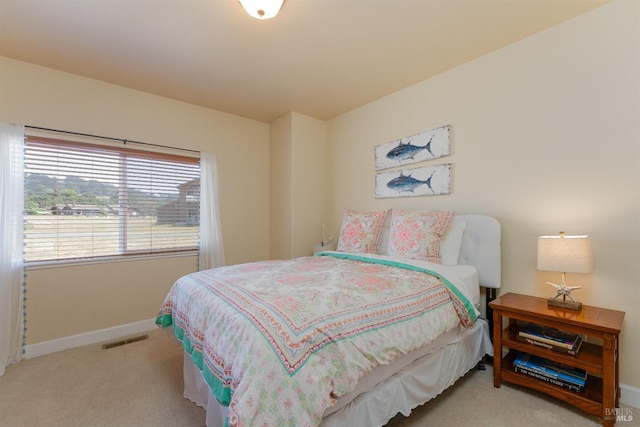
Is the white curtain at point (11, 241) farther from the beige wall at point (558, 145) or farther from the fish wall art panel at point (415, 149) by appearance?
the beige wall at point (558, 145)

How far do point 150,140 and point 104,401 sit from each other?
2393 mm

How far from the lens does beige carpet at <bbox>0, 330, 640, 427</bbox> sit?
1609 millimetres

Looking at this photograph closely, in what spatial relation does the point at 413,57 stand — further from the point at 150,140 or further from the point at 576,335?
the point at 150,140

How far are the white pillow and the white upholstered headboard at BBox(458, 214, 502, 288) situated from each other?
0.24 ft

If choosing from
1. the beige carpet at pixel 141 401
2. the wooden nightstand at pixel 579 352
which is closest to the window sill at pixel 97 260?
the beige carpet at pixel 141 401

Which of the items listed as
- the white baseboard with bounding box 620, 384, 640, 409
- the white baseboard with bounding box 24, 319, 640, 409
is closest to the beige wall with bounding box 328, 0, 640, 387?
the white baseboard with bounding box 620, 384, 640, 409

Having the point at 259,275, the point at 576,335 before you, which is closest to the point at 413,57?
the point at 259,275

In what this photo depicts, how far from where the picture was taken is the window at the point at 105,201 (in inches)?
98.9

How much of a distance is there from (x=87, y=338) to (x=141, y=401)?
1.37m

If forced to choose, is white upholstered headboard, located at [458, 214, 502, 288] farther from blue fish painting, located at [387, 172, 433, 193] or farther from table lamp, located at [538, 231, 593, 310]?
blue fish painting, located at [387, 172, 433, 193]

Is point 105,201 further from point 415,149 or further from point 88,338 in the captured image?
point 415,149

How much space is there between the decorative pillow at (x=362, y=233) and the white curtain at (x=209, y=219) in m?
1.52

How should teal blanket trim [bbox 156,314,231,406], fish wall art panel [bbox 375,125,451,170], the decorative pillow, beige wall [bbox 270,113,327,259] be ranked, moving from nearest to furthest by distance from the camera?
teal blanket trim [bbox 156,314,231,406]
fish wall art panel [bbox 375,125,451,170]
the decorative pillow
beige wall [bbox 270,113,327,259]

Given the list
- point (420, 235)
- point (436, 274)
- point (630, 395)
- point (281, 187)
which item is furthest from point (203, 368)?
point (281, 187)
